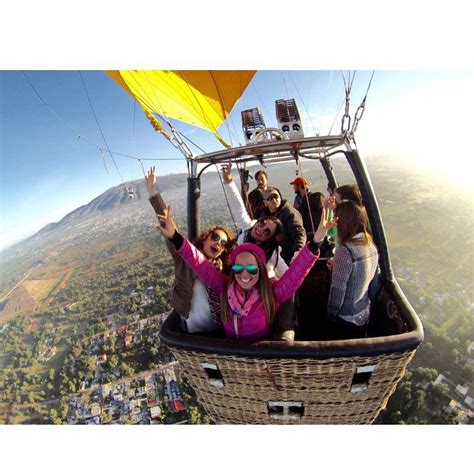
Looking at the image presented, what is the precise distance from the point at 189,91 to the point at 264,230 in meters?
1.04

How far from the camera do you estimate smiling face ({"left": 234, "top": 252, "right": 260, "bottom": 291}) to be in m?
1.03

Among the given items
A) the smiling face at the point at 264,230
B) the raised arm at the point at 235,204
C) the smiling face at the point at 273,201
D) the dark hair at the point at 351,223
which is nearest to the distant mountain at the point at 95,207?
the raised arm at the point at 235,204

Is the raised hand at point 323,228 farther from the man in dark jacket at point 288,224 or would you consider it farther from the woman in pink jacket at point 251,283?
the man in dark jacket at point 288,224

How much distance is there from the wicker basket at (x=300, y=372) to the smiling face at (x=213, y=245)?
26 cm

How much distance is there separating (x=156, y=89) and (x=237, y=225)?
910 mm

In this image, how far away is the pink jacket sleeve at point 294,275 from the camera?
3.31ft

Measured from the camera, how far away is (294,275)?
1033 millimetres

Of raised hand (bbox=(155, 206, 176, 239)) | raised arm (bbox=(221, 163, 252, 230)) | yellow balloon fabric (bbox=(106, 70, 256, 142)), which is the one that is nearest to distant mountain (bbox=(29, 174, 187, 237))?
yellow balloon fabric (bbox=(106, 70, 256, 142))

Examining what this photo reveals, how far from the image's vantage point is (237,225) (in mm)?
1904

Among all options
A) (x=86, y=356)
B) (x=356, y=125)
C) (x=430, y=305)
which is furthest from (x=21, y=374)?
(x=356, y=125)

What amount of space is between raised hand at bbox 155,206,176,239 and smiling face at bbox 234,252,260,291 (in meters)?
0.25

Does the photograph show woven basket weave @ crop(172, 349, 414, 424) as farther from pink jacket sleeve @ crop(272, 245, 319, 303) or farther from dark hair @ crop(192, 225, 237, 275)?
dark hair @ crop(192, 225, 237, 275)

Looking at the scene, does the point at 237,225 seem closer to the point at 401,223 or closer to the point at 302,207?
the point at 302,207

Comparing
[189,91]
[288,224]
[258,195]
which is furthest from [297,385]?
[189,91]
